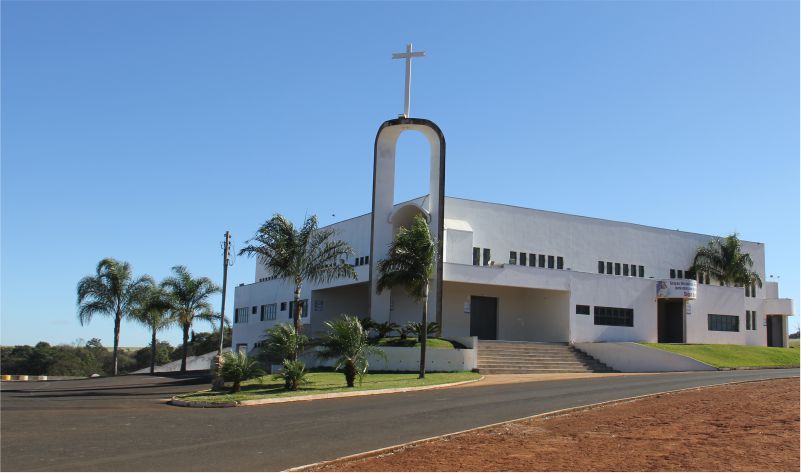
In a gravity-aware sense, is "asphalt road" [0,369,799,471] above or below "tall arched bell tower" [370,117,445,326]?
below

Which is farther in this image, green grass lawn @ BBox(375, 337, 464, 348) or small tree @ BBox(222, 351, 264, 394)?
green grass lawn @ BBox(375, 337, 464, 348)

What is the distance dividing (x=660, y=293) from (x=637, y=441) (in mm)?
29764

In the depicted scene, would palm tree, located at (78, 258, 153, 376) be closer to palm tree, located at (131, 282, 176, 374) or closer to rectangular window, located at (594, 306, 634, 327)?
palm tree, located at (131, 282, 176, 374)

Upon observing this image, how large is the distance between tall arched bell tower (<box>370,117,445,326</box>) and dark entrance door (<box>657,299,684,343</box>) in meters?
15.4

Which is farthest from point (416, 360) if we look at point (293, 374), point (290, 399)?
point (290, 399)

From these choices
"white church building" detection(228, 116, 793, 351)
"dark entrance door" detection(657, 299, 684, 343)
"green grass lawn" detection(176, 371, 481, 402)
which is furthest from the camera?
"dark entrance door" detection(657, 299, 684, 343)

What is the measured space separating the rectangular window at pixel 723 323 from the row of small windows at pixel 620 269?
4.92m

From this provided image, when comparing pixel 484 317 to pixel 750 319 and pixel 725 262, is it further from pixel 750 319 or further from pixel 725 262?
pixel 750 319

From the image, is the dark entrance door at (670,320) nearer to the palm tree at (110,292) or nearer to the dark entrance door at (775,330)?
the dark entrance door at (775,330)

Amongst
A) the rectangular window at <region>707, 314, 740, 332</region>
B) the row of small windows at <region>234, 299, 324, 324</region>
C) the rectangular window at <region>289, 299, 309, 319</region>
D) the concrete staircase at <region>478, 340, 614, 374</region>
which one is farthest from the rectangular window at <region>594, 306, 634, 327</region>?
the rectangular window at <region>289, 299, 309, 319</region>

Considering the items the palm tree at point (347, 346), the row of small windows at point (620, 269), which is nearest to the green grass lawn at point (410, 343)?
the palm tree at point (347, 346)

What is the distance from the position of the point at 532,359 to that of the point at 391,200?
10.2 meters

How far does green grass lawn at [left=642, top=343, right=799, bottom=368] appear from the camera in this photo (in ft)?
113

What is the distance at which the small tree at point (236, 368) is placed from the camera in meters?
23.7
